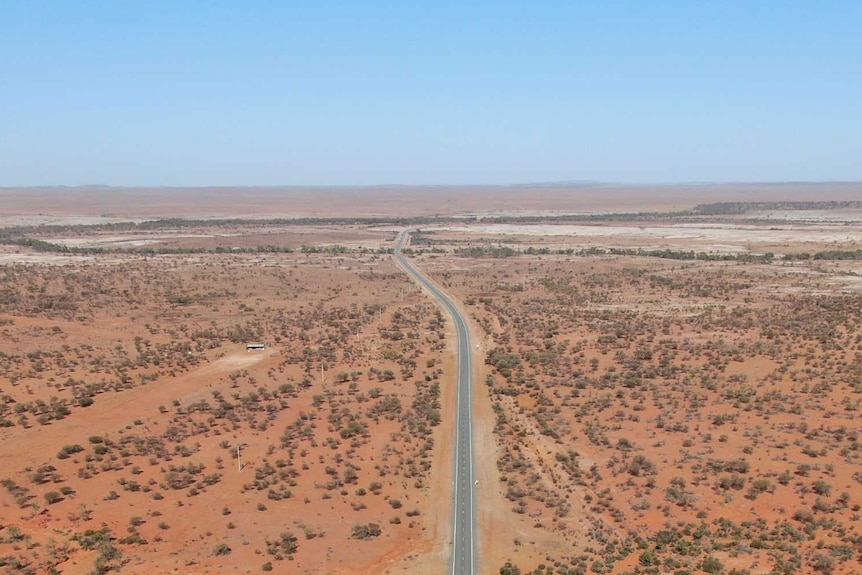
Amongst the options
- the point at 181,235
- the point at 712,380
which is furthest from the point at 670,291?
the point at 181,235

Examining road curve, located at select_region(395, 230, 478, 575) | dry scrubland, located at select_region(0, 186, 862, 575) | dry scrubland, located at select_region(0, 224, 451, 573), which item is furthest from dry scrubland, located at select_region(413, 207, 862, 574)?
dry scrubland, located at select_region(0, 224, 451, 573)

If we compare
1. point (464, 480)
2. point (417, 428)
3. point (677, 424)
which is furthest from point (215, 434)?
point (677, 424)

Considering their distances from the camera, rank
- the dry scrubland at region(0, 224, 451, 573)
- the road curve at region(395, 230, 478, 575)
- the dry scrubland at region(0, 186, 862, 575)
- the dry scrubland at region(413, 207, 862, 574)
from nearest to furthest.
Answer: the road curve at region(395, 230, 478, 575)
the dry scrubland at region(413, 207, 862, 574)
the dry scrubland at region(0, 186, 862, 575)
the dry scrubland at region(0, 224, 451, 573)

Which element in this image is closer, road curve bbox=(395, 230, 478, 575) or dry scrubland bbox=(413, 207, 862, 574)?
road curve bbox=(395, 230, 478, 575)

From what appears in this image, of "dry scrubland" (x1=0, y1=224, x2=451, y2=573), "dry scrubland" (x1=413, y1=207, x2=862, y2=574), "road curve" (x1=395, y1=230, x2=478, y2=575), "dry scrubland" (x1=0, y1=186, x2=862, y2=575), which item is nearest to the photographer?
"road curve" (x1=395, y1=230, x2=478, y2=575)

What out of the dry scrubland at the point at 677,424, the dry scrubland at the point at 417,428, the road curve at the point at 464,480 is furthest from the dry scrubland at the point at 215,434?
the dry scrubland at the point at 677,424

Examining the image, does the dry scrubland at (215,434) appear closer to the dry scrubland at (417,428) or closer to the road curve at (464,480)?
the dry scrubland at (417,428)

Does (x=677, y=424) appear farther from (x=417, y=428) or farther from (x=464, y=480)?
(x=417, y=428)

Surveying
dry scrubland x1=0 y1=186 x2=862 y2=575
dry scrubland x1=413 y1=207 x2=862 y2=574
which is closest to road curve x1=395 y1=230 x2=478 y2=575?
dry scrubland x1=0 y1=186 x2=862 y2=575

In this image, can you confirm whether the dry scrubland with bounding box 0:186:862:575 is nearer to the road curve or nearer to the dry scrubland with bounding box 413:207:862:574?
the dry scrubland with bounding box 413:207:862:574
